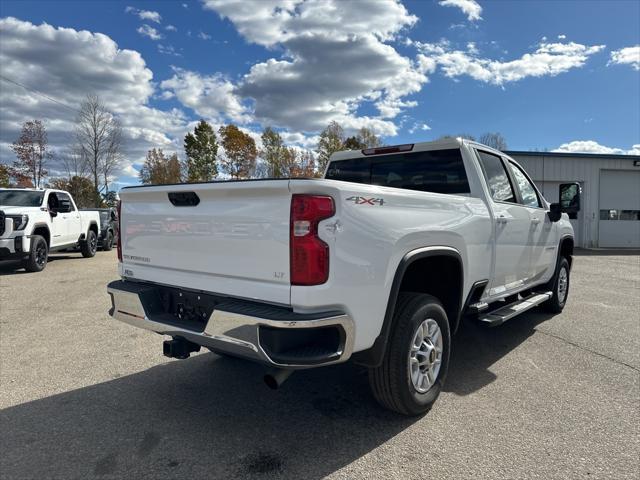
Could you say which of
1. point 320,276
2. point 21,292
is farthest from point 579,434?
point 21,292

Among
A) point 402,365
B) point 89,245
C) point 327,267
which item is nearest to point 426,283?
point 402,365

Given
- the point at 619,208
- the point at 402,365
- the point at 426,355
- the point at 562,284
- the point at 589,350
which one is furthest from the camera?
the point at 619,208

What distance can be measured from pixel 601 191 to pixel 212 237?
74.9 feet

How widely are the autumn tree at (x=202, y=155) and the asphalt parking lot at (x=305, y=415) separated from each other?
4006 cm

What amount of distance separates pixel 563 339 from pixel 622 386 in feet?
4.68

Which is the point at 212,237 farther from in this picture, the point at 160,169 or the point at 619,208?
the point at 160,169

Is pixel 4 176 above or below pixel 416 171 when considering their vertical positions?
above

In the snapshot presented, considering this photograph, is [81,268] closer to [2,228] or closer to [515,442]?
[2,228]

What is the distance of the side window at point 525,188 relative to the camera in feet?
16.9

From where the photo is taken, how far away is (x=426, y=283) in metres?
3.68

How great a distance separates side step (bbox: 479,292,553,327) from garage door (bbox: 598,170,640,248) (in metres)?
18.9

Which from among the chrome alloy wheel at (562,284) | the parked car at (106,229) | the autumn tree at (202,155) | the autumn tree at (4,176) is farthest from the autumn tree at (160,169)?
the chrome alloy wheel at (562,284)

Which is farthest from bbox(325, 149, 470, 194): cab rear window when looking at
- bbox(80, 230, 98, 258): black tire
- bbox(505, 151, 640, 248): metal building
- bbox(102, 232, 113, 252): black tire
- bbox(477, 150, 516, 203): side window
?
bbox(505, 151, 640, 248): metal building

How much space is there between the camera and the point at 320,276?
96.0 inches
